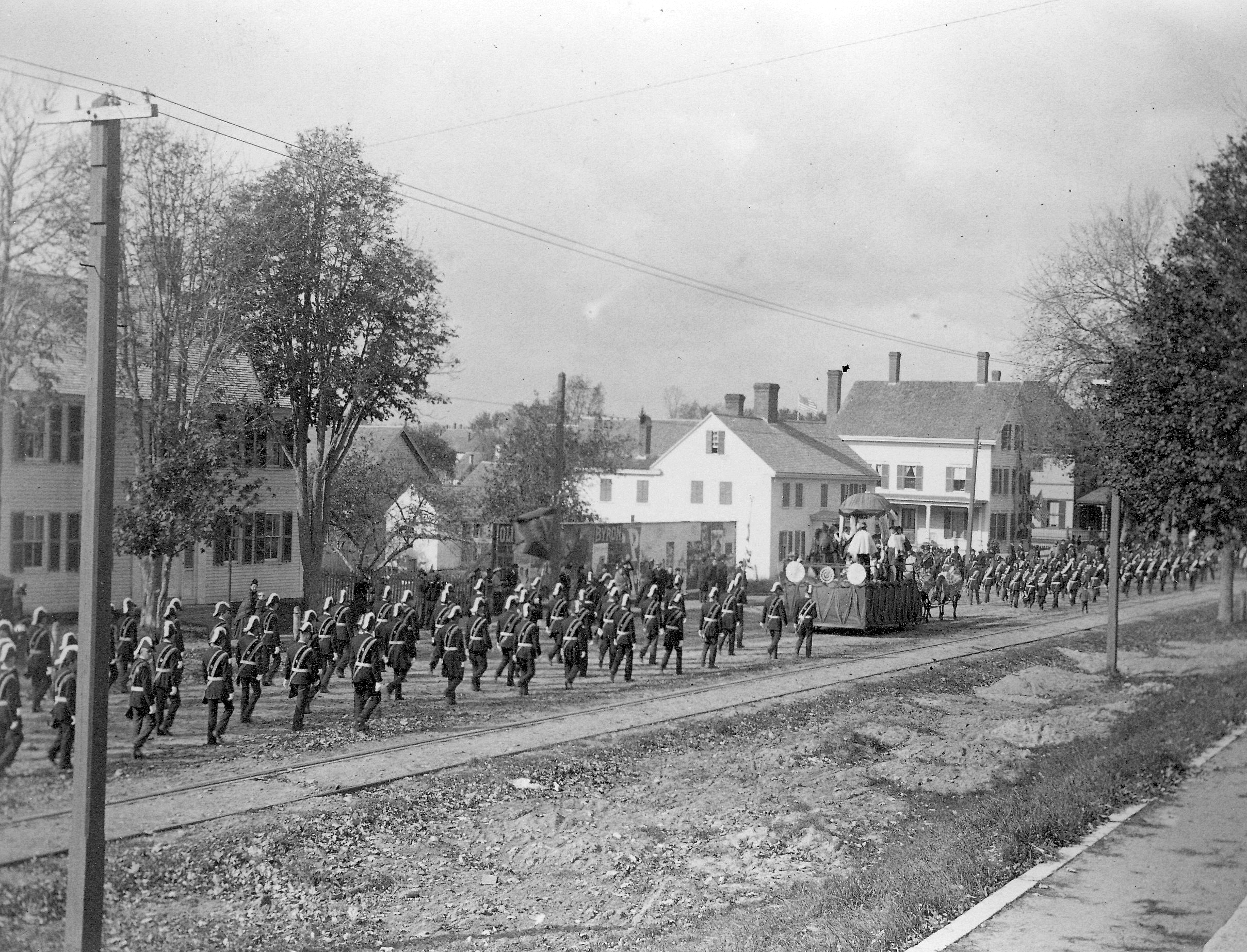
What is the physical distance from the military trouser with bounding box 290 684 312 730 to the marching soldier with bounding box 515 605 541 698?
366cm

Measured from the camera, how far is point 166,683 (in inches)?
504

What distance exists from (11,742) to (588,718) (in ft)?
26.0

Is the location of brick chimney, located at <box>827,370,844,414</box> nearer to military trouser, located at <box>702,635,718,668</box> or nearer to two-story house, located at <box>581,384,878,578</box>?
two-story house, located at <box>581,384,878,578</box>

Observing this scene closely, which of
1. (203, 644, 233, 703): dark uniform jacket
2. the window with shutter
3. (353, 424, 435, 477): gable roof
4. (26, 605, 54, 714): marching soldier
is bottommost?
(203, 644, 233, 703): dark uniform jacket

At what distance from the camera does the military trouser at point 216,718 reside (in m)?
13.2

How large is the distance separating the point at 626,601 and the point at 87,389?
13.4 m

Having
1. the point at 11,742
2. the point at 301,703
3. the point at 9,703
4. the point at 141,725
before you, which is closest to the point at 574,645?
the point at 301,703

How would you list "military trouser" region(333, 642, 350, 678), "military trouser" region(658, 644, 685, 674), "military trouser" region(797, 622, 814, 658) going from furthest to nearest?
"military trouser" region(797, 622, 814, 658), "military trouser" region(658, 644, 685, 674), "military trouser" region(333, 642, 350, 678)

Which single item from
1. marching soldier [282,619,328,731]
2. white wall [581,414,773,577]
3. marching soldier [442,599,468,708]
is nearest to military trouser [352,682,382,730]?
marching soldier [282,619,328,731]

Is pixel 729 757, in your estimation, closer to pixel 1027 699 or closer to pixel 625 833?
pixel 625 833

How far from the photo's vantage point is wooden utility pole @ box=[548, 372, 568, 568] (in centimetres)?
2784

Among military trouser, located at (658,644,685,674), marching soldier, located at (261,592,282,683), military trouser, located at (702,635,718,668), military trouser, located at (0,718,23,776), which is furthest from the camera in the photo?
military trouser, located at (702,635,718,668)

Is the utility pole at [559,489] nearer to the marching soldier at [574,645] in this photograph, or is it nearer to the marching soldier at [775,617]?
the marching soldier at [775,617]

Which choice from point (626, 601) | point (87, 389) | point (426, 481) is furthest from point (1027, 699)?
point (426, 481)
